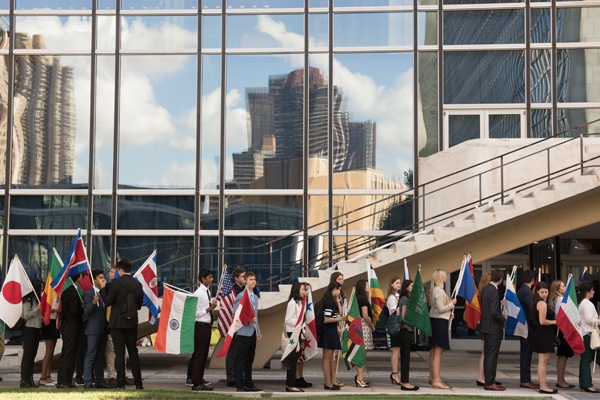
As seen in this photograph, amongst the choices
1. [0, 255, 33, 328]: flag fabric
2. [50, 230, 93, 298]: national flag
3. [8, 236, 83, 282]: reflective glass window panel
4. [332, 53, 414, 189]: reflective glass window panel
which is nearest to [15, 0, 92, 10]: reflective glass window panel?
[8, 236, 83, 282]: reflective glass window panel

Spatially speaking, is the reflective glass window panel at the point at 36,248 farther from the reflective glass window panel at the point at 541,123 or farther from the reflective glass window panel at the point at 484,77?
the reflective glass window panel at the point at 541,123

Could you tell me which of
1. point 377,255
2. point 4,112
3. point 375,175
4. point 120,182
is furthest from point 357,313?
point 4,112

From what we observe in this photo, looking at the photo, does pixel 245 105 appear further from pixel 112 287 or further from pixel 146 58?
pixel 112 287

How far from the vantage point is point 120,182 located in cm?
2431

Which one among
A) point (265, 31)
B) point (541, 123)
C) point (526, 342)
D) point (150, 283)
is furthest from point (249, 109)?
point (526, 342)

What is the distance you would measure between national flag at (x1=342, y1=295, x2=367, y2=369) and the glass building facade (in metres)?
7.88

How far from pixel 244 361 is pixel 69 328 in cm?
266

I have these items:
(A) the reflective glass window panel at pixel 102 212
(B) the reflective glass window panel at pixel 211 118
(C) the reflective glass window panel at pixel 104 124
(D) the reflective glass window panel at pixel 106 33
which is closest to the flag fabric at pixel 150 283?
(B) the reflective glass window panel at pixel 211 118

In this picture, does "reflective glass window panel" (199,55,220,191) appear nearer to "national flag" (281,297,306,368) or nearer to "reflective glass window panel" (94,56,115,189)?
"reflective glass window panel" (94,56,115,189)

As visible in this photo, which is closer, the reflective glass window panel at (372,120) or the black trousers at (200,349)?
the black trousers at (200,349)

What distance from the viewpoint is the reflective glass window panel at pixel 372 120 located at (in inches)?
936

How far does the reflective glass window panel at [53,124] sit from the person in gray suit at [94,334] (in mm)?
9591

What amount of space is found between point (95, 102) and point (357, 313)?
37.0 ft

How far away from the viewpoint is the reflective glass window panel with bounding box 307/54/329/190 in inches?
940
